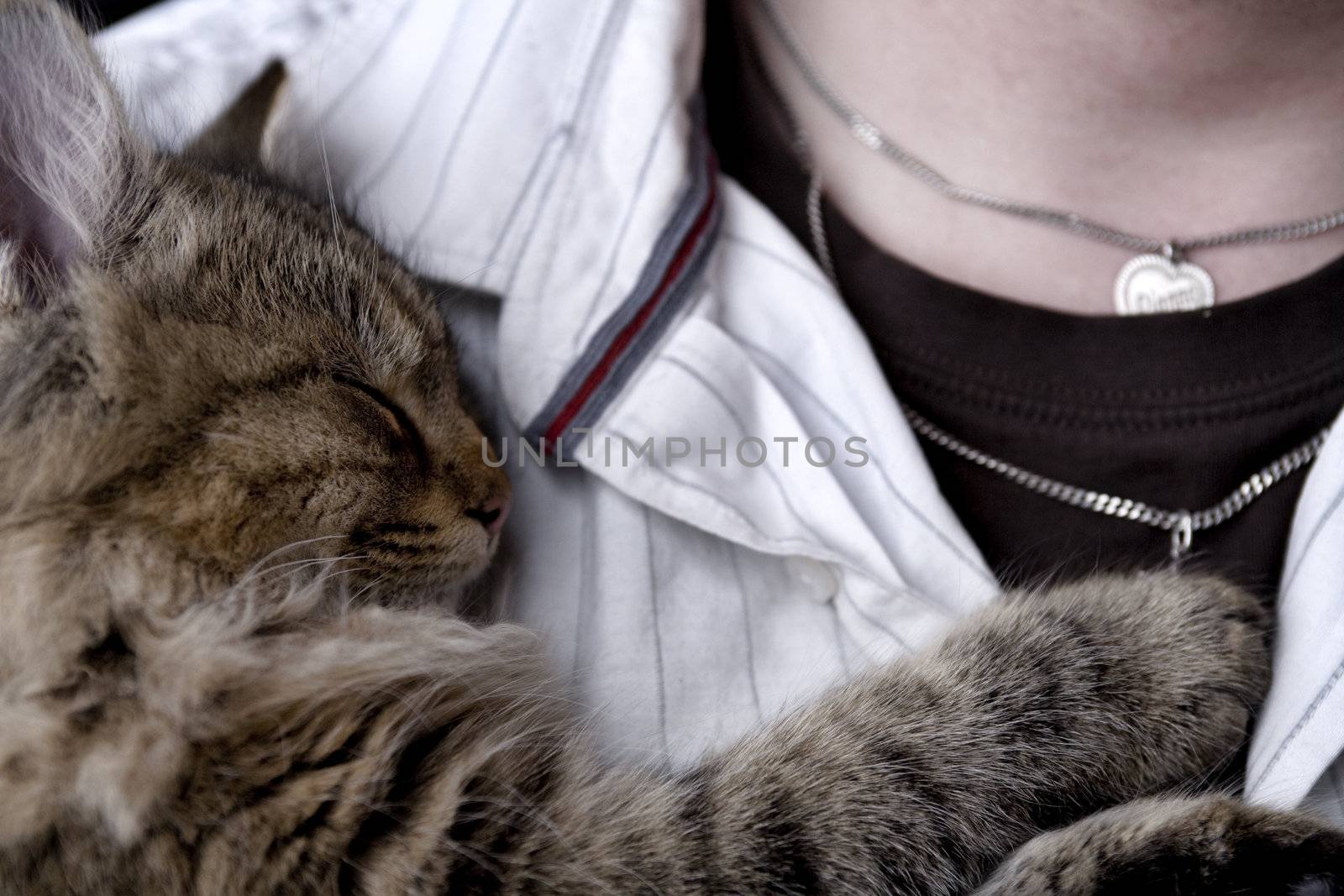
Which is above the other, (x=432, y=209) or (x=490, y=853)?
(x=432, y=209)

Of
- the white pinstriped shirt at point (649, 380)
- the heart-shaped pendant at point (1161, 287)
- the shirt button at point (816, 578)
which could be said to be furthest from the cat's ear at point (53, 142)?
the heart-shaped pendant at point (1161, 287)

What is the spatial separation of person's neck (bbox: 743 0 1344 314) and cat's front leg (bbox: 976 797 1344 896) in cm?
62

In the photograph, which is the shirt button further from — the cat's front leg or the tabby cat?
the cat's front leg

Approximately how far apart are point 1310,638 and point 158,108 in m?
1.52

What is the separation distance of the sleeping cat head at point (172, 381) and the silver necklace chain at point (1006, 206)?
0.73 m

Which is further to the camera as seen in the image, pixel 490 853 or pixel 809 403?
pixel 809 403

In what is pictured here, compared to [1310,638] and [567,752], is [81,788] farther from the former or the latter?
[1310,638]

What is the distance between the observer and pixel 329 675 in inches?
33.2

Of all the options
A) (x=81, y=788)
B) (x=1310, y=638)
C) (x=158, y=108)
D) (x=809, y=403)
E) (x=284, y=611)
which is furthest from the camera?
(x=158, y=108)

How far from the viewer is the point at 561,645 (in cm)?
107

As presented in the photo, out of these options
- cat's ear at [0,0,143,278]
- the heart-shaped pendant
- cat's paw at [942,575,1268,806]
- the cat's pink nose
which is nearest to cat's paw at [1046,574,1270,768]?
cat's paw at [942,575,1268,806]

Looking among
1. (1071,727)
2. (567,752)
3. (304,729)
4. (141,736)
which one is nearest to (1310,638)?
(1071,727)

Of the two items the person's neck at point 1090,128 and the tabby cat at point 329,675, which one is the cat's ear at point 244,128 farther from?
the person's neck at point 1090,128

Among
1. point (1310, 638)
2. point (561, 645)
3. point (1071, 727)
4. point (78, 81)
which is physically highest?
point (78, 81)
